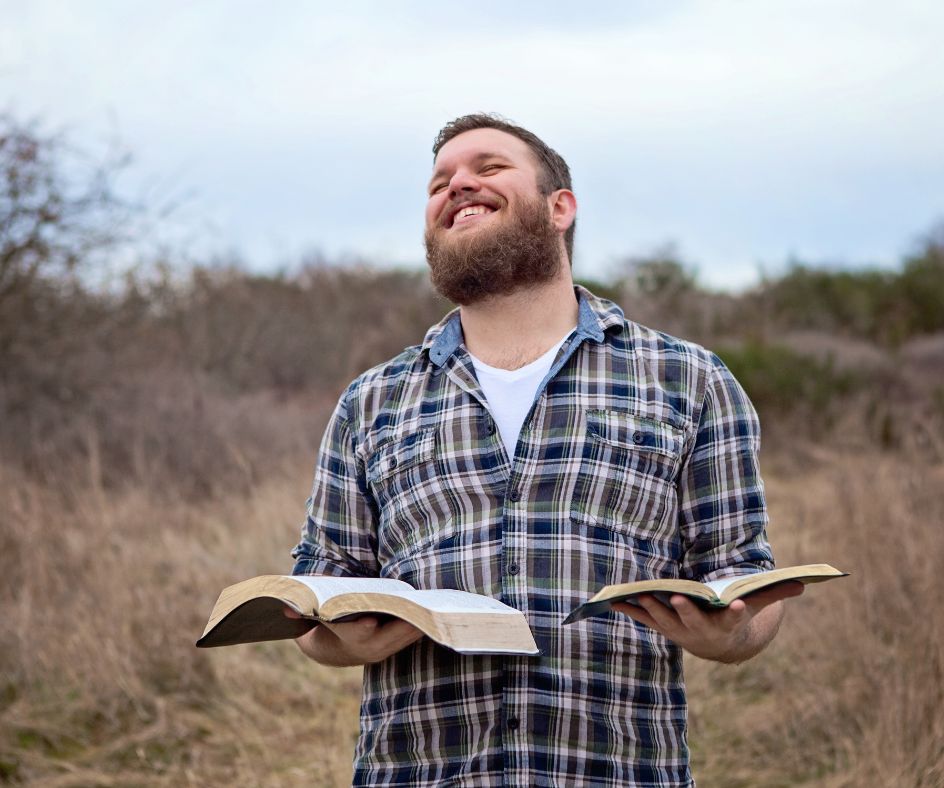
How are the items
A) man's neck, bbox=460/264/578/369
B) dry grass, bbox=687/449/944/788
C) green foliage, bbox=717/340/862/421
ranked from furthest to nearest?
green foliage, bbox=717/340/862/421
dry grass, bbox=687/449/944/788
man's neck, bbox=460/264/578/369

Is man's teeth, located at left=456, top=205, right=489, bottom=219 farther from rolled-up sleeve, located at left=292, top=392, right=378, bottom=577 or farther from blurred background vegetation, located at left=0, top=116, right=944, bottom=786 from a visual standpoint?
blurred background vegetation, located at left=0, top=116, right=944, bottom=786

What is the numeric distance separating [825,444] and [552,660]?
28.1 feet

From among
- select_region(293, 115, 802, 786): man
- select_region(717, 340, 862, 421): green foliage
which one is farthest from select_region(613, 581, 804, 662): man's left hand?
select_region(717, 340, 862, 421): green foliage

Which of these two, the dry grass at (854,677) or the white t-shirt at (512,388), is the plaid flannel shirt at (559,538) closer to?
the white t-shirt at (512,388)

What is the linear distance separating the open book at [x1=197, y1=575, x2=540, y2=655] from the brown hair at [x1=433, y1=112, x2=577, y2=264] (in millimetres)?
1083

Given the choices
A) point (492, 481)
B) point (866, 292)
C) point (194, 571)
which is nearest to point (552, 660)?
point (492, 481)

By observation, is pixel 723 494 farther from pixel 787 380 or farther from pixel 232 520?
pixel 787 380

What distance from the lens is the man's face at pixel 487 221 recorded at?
238 cm

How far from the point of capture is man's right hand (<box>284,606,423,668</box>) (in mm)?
1924

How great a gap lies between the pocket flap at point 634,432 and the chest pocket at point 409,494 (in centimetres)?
36

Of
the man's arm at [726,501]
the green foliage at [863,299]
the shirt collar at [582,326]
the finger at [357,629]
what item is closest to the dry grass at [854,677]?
the man's arm at [726,501]

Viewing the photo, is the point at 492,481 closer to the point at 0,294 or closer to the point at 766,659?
the point at 766,659

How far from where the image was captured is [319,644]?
7.09 ft

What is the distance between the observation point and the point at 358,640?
197 cm
